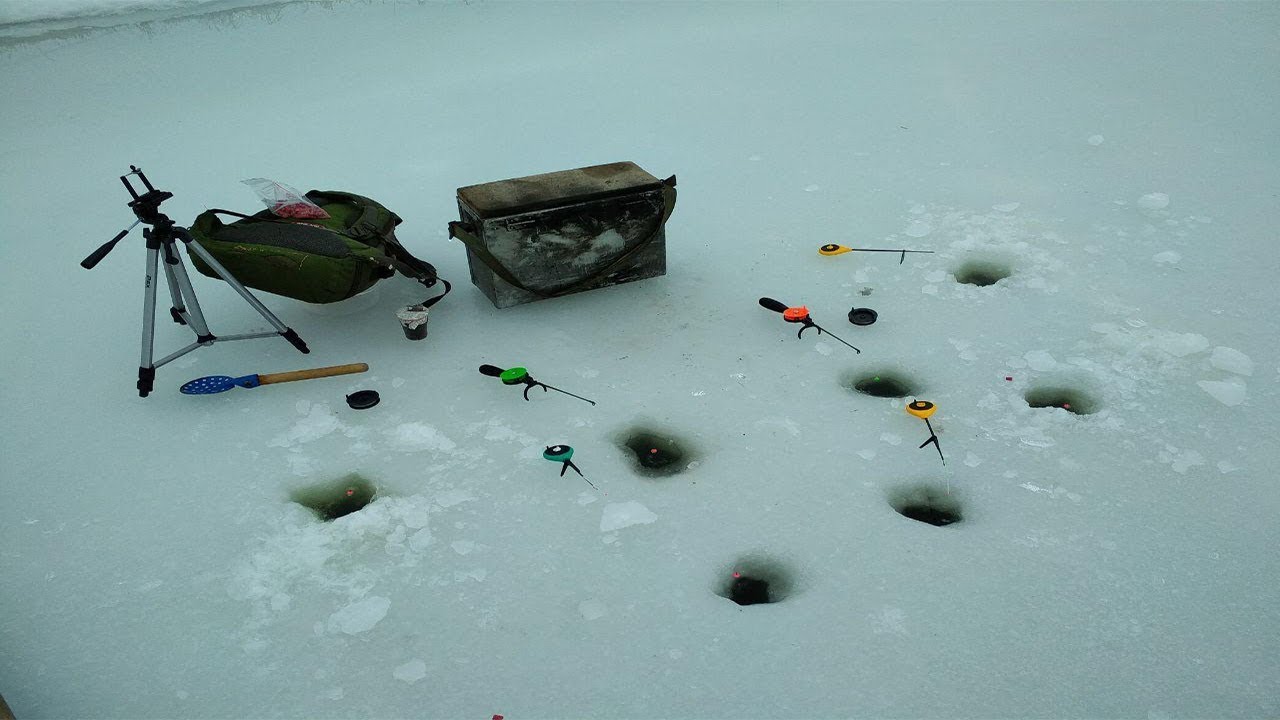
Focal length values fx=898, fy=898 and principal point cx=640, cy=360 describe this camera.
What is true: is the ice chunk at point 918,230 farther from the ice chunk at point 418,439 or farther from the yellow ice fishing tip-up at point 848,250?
the ice chunk at point 418,439

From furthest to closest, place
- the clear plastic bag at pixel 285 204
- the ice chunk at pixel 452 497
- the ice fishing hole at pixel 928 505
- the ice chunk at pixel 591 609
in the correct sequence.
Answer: the clear plastic bag at pixel 285 204 < the ice chunk at pixel 452 497 < the ice fishing hole at pixel 928 505 < the ice chunk at pixel 591 609

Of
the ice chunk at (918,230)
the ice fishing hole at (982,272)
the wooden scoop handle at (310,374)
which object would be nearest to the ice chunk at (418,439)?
the wooden scoop handle at (310,374)

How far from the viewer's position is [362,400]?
312cm

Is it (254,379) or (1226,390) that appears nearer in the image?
(1226,390)

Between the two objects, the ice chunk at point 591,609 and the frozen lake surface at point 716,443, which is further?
the ice chunk at point 591,609

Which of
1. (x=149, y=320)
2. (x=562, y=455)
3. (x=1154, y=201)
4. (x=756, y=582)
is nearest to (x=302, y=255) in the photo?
(x=149, y=320)

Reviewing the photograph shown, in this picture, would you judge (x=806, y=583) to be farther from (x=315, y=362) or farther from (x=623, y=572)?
(x=315, y=362)

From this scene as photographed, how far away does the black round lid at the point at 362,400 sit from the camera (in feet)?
10.2

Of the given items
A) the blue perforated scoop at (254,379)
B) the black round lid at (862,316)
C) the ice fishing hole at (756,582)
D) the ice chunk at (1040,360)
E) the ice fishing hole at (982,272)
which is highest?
the blue perforated scoop at (254,379)

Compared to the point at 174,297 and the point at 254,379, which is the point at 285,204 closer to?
the point at 174,297

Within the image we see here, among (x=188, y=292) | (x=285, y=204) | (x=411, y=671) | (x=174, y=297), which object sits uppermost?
(x=285, y=204)

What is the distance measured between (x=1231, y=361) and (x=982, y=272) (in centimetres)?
102

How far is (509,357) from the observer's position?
340 cm

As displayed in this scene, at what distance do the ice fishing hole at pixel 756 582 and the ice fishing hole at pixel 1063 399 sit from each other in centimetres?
118
